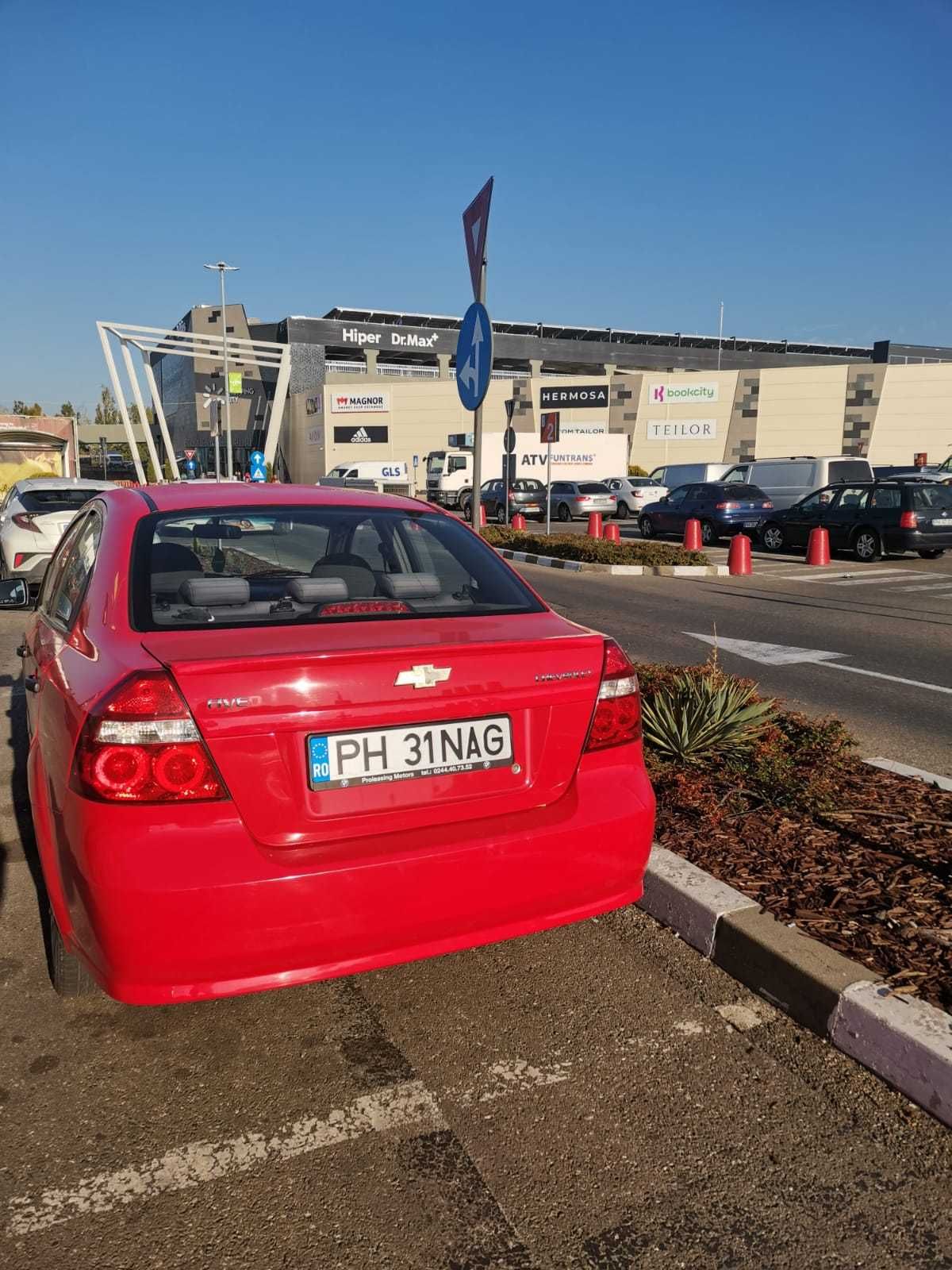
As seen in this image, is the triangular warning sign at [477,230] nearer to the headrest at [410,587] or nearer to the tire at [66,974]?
the headrest at [410,587]

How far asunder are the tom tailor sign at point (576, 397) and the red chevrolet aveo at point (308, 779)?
52.2 meters

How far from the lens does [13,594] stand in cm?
399

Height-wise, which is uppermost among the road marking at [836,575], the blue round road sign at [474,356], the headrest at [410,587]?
the blue round road sign at [474,356]

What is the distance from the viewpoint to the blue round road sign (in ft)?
23.0

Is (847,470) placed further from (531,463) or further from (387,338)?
(387,338)

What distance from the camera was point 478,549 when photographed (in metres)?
3.40

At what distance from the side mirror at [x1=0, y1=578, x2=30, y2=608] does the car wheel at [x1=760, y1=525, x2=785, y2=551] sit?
18.1 metres

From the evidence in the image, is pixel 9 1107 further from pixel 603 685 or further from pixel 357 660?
pixel 603 685

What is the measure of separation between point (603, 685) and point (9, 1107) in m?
1.87

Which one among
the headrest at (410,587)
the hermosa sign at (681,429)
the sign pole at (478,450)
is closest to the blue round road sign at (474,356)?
the sign pole at (478,450)

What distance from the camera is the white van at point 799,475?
23.7 m

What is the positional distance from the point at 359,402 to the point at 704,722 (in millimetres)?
53612

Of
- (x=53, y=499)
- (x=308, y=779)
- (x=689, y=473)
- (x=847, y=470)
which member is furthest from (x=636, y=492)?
(x=308, y=779)

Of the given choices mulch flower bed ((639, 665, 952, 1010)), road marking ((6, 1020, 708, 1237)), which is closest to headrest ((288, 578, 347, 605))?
road marking ((6, 1020, 708, 1237))
